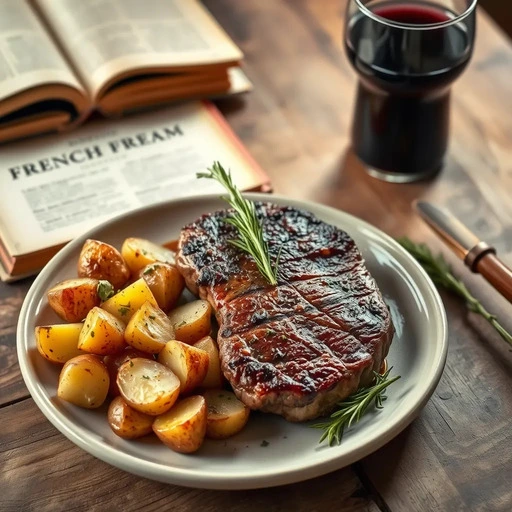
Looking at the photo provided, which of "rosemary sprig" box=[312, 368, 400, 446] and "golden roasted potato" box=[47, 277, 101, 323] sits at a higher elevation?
"golden roasted potato" box=[47, 277, 101, 323]

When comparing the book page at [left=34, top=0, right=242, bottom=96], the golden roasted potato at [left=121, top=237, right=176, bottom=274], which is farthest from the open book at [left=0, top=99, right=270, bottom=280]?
the golden roasted potato at [left=121, top=237, right=176, bottom=274]

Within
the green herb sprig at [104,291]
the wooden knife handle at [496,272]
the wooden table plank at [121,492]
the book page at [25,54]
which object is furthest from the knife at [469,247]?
the book page at [25,54]

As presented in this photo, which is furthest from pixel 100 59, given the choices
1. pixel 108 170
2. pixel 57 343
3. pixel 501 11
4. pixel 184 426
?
pixel 501 11

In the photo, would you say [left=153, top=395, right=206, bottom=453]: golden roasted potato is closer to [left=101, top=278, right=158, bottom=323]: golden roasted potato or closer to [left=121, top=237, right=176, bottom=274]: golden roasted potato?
[left=101, top=278, right=158, bottom=323]: golden roasted potato

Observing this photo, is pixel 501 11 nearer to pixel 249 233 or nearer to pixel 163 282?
pixel 249 233

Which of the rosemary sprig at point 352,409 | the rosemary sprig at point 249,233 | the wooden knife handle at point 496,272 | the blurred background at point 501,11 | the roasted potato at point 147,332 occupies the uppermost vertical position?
the rosemary sprig at point 249,233

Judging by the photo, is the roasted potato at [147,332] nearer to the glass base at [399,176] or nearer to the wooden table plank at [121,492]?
the wooden table plank at [121,492]

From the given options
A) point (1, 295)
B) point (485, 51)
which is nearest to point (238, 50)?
point (485, 51)
